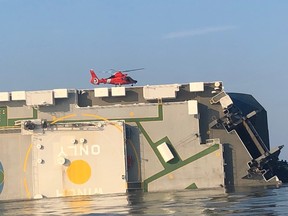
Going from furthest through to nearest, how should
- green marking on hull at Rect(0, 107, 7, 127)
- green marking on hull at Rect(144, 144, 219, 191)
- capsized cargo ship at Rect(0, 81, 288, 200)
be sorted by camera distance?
1. green marking on hull at Rect(0, 107, 7, 127)
2. green marking on hull at Rect(144, 144, 219, 191)
3. capsized cargo ship at Rect(0, 81, 288, 200)

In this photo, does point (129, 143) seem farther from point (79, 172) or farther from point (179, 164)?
point (79, 172)

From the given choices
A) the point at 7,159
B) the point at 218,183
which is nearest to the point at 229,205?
the point at 218,183

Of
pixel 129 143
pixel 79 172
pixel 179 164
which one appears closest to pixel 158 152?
pixel 179 164

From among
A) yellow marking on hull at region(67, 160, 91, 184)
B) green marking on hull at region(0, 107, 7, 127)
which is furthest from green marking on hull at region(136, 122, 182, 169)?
green marking on hull at region(0, 107, 7, 127)

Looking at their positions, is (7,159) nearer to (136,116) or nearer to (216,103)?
(136,116)

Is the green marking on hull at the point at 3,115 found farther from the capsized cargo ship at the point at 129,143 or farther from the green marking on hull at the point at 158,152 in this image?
the green marking on hull at the point at 158,152

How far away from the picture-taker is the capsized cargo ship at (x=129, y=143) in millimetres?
36438

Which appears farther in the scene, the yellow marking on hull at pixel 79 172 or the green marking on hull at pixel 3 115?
the green marking on hull at pixel 3 115

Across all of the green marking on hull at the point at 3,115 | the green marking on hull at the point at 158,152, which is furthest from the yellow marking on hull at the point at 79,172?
the green marking on hull at the point at 3,115

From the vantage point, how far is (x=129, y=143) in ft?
122

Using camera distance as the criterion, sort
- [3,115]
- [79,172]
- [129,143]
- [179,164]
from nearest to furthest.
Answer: [79,172] < [179,164] < [129,143] < [3,115]

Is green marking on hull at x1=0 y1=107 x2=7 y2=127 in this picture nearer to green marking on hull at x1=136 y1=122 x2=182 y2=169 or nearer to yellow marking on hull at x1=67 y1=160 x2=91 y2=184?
yellow marking on hull at x1=67 y1=160 x2=91 y2=184

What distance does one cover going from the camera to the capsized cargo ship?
36438mm

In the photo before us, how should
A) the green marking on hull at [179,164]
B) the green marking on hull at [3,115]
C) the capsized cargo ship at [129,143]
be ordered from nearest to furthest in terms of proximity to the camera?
the capsized cargo ship at [129,143]
the green marking on hull at [179,164]
the green marking on hull at [3,115]
